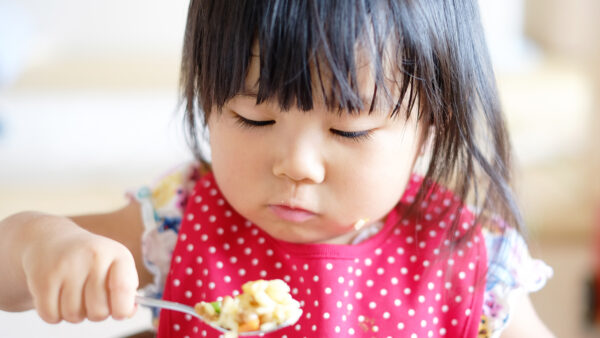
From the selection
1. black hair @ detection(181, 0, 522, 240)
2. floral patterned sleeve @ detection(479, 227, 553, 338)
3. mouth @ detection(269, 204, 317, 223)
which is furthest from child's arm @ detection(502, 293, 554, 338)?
mouth @ detection(269, 204, 317, 223)

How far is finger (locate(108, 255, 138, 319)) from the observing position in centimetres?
63

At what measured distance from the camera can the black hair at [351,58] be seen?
67 cm

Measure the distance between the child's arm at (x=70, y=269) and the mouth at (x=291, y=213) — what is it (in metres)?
0.14

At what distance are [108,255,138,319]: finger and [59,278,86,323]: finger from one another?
2 centimetres

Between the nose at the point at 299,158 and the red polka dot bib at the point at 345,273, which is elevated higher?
the nose at the point at 299,158

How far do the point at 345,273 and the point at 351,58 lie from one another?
258 millimetres

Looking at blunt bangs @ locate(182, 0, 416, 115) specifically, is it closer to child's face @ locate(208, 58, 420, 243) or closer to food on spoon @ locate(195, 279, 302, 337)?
child's face @ locate(208, 58, 420, 243)

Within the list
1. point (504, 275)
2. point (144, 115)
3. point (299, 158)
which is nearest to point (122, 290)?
point (299, 158)

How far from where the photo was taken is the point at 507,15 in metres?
2.18

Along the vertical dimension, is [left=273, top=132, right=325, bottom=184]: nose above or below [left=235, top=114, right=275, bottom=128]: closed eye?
below

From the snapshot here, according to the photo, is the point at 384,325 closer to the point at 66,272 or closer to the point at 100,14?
the point at 66,272

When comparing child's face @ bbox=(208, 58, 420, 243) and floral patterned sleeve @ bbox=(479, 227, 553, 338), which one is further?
floral patterned sleeve @ bbox=(479, 227, 553, 338)

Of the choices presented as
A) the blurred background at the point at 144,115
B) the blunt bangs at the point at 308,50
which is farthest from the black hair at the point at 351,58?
the blurred background at the point at 144,115

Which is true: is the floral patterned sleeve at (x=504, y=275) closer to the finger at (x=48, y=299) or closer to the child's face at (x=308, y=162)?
the child's face at (x=308, y=162)
